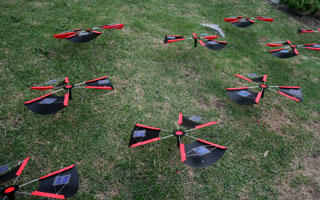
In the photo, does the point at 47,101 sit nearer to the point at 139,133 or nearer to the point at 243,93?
the point at 139,133

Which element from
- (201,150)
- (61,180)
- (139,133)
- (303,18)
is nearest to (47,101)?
(61,180)

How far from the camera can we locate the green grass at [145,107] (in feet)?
14.3

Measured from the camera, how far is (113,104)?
5.79m

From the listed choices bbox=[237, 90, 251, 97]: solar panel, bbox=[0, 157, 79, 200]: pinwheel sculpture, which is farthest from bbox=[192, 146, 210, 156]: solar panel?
bbox=[0, 157, 79, 200]: pinwheel sculpture

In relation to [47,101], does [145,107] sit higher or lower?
lower

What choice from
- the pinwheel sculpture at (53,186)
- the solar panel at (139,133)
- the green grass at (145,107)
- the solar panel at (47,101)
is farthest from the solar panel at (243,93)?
the solar panel at (47,101)

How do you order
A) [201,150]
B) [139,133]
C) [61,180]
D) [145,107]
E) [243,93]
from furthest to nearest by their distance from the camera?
[145,107] → [243,93] → [139,133] → [201,150] → [61,180]

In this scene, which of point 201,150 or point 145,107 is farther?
point 145,107

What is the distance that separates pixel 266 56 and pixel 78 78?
22.0 feet

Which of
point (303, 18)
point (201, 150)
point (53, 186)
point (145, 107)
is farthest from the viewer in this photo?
point (303, 18)

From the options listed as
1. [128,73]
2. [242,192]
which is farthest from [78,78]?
[242,192]

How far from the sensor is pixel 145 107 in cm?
580

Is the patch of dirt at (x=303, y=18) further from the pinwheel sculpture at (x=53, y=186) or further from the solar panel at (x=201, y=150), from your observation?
the pinwheel sculpture at (x=53, y=186)

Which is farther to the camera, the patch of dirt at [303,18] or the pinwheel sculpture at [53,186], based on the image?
the patch of dirt at [303,18]
